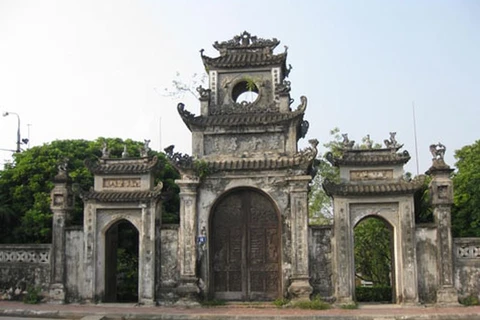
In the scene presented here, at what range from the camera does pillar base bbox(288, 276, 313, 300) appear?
16.7 meters

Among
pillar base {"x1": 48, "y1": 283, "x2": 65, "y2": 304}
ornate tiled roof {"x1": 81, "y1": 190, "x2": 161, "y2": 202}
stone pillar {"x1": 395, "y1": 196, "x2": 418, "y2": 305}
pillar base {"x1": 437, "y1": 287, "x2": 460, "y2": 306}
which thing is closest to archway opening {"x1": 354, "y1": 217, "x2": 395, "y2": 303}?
stone pillar {"x1": 395, "y1": 196, "x2": 418, "y2": 305}

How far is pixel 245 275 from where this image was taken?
1762 cm

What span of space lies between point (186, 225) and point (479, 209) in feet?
35.9

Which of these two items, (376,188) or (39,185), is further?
(39,185)

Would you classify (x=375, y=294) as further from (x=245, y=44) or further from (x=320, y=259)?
(x=245, y=44)

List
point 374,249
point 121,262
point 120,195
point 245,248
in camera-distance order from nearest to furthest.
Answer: point 245,248, point 120,195, point 121,262, point 374,249

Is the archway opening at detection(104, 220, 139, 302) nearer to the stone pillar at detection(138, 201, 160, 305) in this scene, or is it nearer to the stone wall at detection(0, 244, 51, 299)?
the stone pillar at detection(138, 201, 160, 305)

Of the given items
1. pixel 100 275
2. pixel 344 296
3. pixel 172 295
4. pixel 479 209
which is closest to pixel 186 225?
pixel 172 295

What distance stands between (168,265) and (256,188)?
12.8ft

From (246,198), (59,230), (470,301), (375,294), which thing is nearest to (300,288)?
(246,198)

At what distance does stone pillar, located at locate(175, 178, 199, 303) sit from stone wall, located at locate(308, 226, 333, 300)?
12.4 ft

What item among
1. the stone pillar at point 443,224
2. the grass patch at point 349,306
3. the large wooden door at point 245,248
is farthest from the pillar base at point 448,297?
the large wooden door at point 245,248

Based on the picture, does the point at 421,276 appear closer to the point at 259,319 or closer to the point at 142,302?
the point at 259,319

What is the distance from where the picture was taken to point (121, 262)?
2431cm
